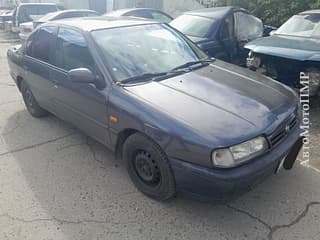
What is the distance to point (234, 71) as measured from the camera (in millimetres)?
3588

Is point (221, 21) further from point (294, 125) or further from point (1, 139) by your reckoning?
point (1, 139)

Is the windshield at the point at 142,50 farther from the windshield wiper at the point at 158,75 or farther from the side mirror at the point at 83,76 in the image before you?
the side mirror at the point at 83,76

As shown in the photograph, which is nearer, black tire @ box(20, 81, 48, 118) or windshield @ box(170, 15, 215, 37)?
black tire @ box(20, 81, 48, 118)

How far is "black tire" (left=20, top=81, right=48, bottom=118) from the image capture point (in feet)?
15.9

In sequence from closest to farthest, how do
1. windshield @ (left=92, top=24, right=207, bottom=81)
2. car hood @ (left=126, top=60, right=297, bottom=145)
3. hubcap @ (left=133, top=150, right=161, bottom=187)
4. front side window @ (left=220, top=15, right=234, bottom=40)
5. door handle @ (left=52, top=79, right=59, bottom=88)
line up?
car hood @ (left=126, top=60, right=297, bottom=145), hubcap @ (left=133, top=150, right=161, bottom=187), windshield @ (left=92, top=24, right=207, bottom=81), door handle @ (left=52, top=79, right=59, bottom=88), front side window @ (left=220, top=15, right=234, bottom=40)

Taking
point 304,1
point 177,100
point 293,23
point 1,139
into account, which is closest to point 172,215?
point 177,100

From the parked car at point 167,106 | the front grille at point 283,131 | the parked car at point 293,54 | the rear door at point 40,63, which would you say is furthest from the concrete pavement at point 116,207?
the parked car at point 293,54

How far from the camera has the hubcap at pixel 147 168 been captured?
284 centimetres

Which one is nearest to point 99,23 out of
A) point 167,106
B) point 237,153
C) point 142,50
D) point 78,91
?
point 142,50

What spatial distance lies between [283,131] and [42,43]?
330cm

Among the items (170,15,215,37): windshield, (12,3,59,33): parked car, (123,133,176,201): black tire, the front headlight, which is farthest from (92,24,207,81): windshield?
(12,3,59,33): parked car

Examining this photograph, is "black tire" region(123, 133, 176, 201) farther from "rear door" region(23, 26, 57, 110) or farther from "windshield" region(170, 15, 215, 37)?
"windshield" region(170, 15, 215, 37)

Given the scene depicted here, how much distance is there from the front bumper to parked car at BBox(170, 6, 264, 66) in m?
3.59

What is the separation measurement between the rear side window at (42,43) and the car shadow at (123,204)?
4.32 feet
